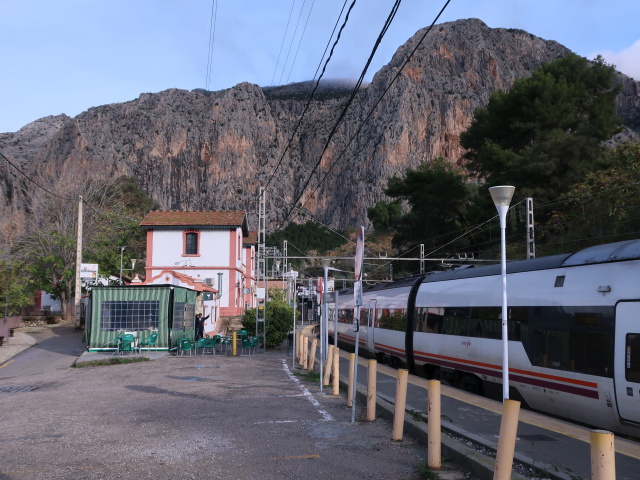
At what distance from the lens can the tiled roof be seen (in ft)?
132

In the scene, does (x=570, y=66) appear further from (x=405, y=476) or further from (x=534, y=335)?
(x=405, y=476)

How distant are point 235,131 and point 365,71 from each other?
155 metres

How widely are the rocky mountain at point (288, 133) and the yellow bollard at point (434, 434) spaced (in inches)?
5473

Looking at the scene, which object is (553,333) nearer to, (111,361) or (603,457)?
(603,457)

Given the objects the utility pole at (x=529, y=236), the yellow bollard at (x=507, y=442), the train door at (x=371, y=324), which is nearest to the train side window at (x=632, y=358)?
the yellow bollard at (x=507, y=442)

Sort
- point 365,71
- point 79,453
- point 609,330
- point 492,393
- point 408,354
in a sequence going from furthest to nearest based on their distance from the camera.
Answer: point 408,354
point 492,393
point 365,71
point 609,330
point 79,453

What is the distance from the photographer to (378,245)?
332 ft

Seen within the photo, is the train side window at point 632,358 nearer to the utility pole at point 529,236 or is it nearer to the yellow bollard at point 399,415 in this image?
the yellow bollard at point 399,415

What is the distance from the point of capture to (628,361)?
8.12 metres

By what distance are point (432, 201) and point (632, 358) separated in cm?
4264

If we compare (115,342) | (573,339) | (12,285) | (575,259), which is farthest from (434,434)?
(12,285)

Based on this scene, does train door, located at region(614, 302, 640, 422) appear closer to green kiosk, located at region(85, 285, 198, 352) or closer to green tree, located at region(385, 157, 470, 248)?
green kiosk, located at region(85, 285, 198, 352)

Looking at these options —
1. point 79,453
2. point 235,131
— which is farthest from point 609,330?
point 235,131

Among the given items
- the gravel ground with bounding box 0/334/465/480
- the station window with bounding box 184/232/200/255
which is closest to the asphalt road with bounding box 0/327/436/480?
the gravel ground with bounding box 0/334/465/480
